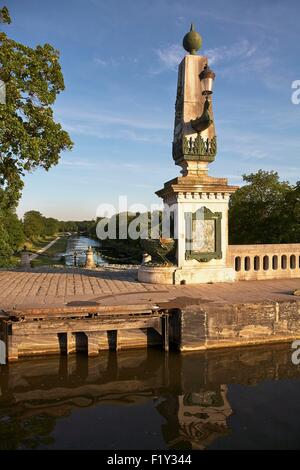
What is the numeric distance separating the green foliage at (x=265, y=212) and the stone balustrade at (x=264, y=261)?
1163 centimetres

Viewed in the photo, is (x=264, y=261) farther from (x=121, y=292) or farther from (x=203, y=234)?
(x=121, y=292)

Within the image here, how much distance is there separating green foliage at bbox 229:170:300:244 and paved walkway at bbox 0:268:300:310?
13110 millimetres

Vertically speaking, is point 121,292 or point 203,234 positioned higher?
point 203,234

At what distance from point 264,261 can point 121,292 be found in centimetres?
620

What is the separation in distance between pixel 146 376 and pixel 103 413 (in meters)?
1.77

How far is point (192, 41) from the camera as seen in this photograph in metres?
14.1

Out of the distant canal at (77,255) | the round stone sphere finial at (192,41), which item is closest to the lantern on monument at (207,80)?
the round stone sphere finial at (192,41)

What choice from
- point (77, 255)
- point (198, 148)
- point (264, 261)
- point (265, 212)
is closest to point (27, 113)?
point (198, 148)

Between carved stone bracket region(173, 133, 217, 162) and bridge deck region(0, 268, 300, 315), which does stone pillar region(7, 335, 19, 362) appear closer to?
bridge deck region(0, 268, 300, 315)

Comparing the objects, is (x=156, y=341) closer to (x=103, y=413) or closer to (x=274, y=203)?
(x=103, y=413)

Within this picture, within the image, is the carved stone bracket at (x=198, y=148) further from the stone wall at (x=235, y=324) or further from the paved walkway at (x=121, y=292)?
the stone wall at (x=235, y=324)

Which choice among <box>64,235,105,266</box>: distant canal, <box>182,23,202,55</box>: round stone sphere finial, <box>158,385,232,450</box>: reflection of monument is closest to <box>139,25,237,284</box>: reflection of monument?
<box>182,23,202,55</box>: round stone sphere finial

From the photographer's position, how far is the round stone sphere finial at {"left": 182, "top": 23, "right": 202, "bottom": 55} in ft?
46.4

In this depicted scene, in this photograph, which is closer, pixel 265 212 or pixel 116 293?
pixel 116 293
